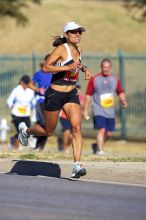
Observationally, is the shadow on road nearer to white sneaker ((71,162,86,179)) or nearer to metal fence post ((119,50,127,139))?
white sneaker ((71,162,86,179))

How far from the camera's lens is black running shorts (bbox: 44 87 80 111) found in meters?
12.5

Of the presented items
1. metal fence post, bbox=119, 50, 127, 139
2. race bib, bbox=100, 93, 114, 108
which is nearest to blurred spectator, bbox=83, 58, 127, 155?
race bib, bbox=100, 93, 114, 108

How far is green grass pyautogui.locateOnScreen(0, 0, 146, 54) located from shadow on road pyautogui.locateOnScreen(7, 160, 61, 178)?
3078 centimetres

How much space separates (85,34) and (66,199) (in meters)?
37.2

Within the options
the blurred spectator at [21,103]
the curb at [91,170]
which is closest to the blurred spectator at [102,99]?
the blurred spectator at [21,103]

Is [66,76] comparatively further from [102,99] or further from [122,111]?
[122,111]

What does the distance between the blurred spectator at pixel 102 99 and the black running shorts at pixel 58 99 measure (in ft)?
16.5

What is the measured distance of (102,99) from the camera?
1788cm

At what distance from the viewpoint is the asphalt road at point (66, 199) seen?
31.8 feet

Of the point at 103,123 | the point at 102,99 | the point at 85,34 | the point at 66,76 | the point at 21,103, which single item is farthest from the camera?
the point at 85,34

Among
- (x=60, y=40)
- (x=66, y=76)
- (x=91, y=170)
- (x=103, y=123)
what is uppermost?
(x=60, y=40)

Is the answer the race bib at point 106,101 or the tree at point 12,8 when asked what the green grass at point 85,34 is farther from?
the race bib at point 106,101

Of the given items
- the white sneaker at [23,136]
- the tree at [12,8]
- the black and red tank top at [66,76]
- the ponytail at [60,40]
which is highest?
the tree at [12,8]

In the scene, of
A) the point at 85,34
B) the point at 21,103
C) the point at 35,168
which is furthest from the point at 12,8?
the point at 35,168
